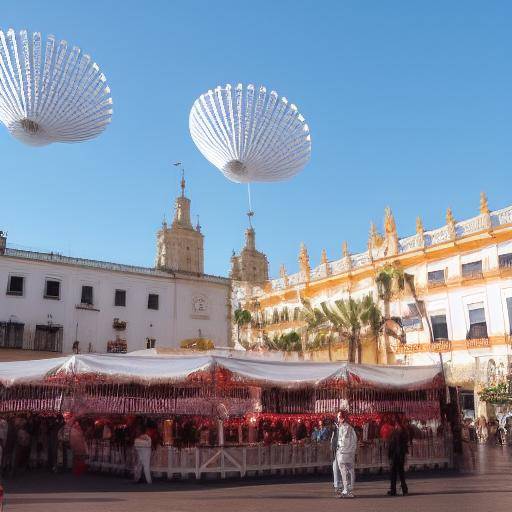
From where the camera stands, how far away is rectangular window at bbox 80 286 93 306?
36906mm

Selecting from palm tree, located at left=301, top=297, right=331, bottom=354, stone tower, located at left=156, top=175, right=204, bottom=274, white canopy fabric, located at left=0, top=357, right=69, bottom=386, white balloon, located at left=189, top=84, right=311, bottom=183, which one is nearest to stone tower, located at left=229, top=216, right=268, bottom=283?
stone tower, located at left=156, top=175, right=204, bottom=274

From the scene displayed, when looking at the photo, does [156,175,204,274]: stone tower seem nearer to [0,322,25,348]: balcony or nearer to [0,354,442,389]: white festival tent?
[0,322,25,348]: balcony

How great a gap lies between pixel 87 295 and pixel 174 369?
78.3 feet

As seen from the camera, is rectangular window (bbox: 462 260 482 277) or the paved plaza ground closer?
A: the paved plaza ground

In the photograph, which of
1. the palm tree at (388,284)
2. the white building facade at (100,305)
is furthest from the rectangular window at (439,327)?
the white building facade at (100,305)

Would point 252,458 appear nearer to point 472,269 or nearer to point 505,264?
point 505,264

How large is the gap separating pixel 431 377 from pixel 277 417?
4657 millimetres

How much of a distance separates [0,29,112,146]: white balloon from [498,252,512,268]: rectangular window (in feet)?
94.6

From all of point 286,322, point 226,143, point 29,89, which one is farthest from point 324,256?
point 29,89

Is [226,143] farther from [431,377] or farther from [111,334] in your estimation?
[111,334]

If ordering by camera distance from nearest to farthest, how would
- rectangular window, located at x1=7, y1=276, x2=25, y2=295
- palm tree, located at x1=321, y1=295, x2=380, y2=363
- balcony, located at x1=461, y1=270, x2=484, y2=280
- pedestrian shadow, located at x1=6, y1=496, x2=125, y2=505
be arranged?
1. pedestrian shadow, located at x1=6, y1=496, x2=125, y2=505
2. rectangular window, located at x1=7, y1=276, x2=25, y2=295
3. balcony, located at x1=461, y1=270, x2=484, y2=280
4. palm tree, located at x1=321, y1=295, x2=380, y2=363

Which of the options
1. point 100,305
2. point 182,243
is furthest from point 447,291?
point 182,243

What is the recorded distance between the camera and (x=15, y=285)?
114 ft

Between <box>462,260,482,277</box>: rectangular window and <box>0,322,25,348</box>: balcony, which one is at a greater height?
<box>462,260,482,277</box>: rectangular window
